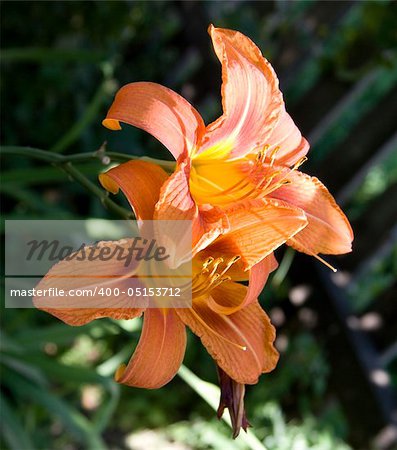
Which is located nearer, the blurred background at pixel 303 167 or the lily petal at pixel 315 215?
the lily petal at pixel 315 215

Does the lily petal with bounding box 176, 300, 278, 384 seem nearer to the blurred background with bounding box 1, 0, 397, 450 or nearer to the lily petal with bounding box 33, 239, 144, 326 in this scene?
the lily petal with bounding box 33, 239, 144, 326

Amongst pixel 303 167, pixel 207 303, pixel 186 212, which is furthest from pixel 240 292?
pixel 303 167

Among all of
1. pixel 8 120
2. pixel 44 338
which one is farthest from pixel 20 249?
pixel 8 120

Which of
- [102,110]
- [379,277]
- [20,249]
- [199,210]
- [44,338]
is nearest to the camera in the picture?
[199,210]

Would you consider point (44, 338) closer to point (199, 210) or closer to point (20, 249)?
point (20, 249)

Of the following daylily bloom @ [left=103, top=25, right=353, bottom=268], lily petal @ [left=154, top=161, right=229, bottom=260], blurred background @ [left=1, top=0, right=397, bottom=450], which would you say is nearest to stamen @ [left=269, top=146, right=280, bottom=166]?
daylily bloom @ [left=103, top=25, right=353, bottom=268]

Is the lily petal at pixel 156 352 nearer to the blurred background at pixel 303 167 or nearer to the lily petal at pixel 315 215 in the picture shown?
the lily petal at pixel 315 215

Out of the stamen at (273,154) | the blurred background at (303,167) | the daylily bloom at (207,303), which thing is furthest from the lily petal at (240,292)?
the blurred background at (303,167)
